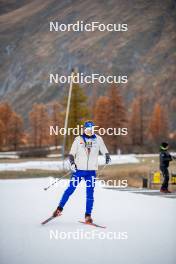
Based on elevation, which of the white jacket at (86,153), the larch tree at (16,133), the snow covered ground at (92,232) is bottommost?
the snow covered ground at (92,232)

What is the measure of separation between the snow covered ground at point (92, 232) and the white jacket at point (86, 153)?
89 cm

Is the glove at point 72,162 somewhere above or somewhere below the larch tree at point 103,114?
below

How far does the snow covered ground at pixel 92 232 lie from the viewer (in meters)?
6.52

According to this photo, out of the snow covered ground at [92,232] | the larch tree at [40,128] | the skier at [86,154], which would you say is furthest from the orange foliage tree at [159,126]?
the skier at [86,154]

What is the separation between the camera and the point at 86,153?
8867 mm

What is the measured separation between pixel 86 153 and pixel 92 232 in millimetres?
1081

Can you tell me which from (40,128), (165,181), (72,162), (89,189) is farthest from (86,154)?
(40,128)

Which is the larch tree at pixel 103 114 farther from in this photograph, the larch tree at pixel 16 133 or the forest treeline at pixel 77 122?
the larch tree at pixel 16 133

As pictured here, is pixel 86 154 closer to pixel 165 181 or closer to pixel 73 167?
pixel 73 167

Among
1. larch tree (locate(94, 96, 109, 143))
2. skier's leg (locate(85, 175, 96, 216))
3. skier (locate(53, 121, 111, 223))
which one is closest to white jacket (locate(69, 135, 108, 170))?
skier (locate(53, 121, 111, 223))

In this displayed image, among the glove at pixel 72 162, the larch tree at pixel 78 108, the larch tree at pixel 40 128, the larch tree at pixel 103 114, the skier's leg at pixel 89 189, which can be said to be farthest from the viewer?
the larch tree at pixel 40 128

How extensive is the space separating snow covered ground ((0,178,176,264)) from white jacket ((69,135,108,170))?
89 cm

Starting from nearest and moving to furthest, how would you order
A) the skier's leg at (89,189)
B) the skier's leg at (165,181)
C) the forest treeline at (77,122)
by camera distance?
the skier's leg at (89,189)
the skier's leg at (165,181)
the forest treeline at (77,122)

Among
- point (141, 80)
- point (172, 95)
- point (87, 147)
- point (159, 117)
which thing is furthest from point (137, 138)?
point (141, 80)
